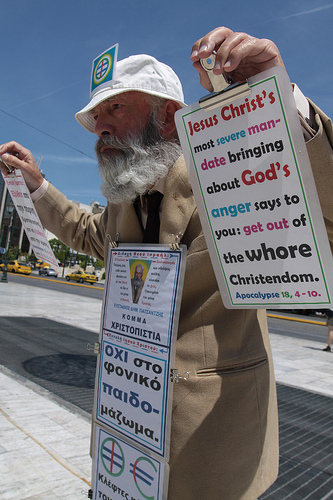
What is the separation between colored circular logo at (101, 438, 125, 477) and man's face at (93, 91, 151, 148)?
1057 millimetres

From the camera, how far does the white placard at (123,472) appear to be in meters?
1.19

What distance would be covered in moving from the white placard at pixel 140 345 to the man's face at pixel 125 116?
432mm

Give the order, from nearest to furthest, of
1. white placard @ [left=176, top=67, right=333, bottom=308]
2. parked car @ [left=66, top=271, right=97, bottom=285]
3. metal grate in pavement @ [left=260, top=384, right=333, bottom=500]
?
white placard @ [left=176, top=67, right=333, bottom=308], metal grate in pavement @ [left=260, top=384, right=333, bottom=500], parked car @ [left=66, top=271, right=97, bottom=285]

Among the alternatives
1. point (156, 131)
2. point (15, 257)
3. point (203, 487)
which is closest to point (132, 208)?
point (156, 131)

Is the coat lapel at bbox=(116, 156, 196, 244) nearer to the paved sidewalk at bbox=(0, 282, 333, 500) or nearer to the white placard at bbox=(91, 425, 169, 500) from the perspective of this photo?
the white placard at bbox=(91, 425, 169, 500)

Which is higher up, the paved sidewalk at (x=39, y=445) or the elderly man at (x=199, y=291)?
the elderly man at (x=199, y=291)

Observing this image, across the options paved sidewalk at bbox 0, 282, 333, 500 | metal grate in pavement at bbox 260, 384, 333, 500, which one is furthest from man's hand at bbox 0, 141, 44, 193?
metal grate in pavement at bbox 260, 384, 333, 500

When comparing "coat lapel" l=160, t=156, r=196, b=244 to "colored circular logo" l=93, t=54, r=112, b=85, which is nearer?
"coat lapel" l=160, t=156, r=196, b=244

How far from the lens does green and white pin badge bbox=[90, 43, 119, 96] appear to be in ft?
4.68

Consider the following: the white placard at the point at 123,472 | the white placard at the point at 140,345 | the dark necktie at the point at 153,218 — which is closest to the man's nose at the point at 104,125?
the dark necktie at the point at 153,218

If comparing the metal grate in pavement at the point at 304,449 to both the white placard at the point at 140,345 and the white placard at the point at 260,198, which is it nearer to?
the white placard at the point at 140,345

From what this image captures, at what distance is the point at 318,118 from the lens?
3.01 ft

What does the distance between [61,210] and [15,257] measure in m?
66.6

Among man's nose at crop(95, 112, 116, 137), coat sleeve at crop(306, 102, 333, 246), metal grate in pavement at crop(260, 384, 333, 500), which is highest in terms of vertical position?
man's nose at crop(95, 112, 116, 137)
